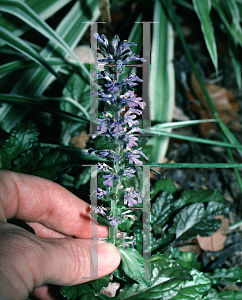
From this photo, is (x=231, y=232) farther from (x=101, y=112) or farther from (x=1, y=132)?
(x=1, y=132)

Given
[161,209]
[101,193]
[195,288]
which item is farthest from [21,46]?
[195,288]

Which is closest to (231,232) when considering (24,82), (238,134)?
(238,134)

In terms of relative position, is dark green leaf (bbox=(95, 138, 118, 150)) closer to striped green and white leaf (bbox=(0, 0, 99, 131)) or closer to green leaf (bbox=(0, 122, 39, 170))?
green leaf (bbox=(0, 122, 39, 170))

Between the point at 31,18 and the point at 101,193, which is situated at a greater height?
the point at 31,18

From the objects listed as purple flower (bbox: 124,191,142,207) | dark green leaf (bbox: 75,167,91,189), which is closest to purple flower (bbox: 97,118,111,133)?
purple flower (bbox: 124,191,142,207)

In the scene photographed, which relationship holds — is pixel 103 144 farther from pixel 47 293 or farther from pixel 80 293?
pixel 47 293

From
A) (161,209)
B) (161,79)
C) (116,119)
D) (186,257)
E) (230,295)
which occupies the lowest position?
(230,295)
